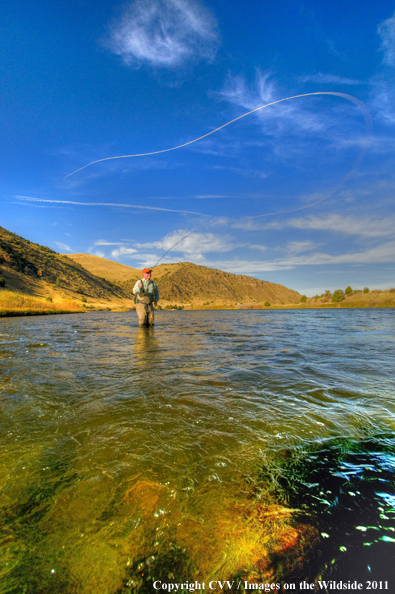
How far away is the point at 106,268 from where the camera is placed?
147 meters

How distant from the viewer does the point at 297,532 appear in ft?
5.39

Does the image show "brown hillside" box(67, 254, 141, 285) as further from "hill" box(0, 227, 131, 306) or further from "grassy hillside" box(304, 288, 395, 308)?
"grassy hillside" box(304, 288, 395, 308)

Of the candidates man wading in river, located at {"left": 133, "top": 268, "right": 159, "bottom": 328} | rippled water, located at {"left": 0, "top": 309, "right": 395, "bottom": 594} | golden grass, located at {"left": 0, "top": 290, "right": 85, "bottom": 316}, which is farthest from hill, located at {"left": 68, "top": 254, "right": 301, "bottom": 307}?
rippled water, located at {"left": 0, "top": 309, "right": 395, "bottom": 594}

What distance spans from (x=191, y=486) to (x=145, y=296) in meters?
13.5

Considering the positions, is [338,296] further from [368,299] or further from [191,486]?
[191,486]

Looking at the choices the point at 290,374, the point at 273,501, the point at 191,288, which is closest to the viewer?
the point at 273,501

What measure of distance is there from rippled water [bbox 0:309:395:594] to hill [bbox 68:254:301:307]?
395 ft

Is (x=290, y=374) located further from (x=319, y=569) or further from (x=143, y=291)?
(x=143, y=291)

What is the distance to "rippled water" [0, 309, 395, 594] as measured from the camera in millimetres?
1472

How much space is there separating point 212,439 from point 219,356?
199 inches

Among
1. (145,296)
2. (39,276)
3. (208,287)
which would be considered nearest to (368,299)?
(208,287)

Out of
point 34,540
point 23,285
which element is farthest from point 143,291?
point 23,285

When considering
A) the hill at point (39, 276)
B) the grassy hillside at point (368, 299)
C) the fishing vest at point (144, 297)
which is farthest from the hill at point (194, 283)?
the fishing vest at point (144, 297)

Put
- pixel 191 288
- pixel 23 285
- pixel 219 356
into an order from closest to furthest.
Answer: pixel 219 356
pixel 23 285
pixel 191 288
